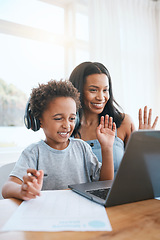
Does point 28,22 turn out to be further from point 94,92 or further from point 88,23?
point 94,92

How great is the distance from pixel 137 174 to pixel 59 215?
232 millimetres

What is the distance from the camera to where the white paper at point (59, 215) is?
545mm

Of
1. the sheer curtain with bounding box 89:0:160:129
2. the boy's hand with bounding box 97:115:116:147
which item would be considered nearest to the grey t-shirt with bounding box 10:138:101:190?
the boy's hand with bounding box 97:115:116:147

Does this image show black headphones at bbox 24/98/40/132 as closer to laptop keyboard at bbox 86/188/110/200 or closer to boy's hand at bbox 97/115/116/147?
boy's hand at bbox 97/115/116/147

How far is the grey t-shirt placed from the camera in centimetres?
114

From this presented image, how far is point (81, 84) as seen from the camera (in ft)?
5.75

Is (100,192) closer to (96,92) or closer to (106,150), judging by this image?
(106,150)

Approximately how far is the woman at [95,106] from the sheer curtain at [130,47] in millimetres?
1245

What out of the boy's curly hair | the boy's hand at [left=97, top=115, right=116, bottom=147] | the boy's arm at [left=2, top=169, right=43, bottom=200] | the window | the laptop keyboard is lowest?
the laptop keyboard

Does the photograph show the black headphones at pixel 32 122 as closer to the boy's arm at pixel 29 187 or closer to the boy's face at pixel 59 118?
the boy's face at pixel 59 118

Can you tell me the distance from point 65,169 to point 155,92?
2.86 metres

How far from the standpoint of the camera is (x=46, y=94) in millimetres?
1200

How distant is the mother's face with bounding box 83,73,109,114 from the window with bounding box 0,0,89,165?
1.20m

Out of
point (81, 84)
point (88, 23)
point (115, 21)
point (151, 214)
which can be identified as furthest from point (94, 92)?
point (115, 21)
